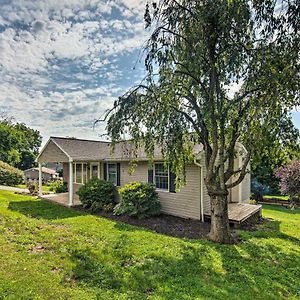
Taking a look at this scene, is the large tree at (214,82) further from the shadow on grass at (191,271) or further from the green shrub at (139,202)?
the green shrub at (139,202)

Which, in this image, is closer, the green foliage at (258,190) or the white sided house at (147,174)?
the white sided house at (147,174)

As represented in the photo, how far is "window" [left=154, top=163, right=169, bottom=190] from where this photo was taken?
11906 millimetres

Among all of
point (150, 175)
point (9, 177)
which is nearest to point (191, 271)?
point (150, 175)

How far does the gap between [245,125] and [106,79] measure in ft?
26.0

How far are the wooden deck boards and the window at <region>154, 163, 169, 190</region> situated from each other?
299 centimetres

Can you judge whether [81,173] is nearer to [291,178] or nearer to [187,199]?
[187,199]

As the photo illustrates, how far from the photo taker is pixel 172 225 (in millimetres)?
10047

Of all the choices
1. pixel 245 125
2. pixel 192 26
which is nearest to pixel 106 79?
pixel 192 26

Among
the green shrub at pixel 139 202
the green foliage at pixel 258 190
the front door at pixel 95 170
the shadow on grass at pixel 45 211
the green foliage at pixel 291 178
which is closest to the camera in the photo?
the green shrub at pixel 139 202

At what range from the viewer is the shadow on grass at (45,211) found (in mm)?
11324

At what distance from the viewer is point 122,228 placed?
30.9ft

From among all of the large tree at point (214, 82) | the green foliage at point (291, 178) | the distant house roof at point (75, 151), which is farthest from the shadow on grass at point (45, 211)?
the green foliage at point (291, 178)

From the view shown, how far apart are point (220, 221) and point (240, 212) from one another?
3.64 meters

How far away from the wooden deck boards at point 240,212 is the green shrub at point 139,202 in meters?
3.07
